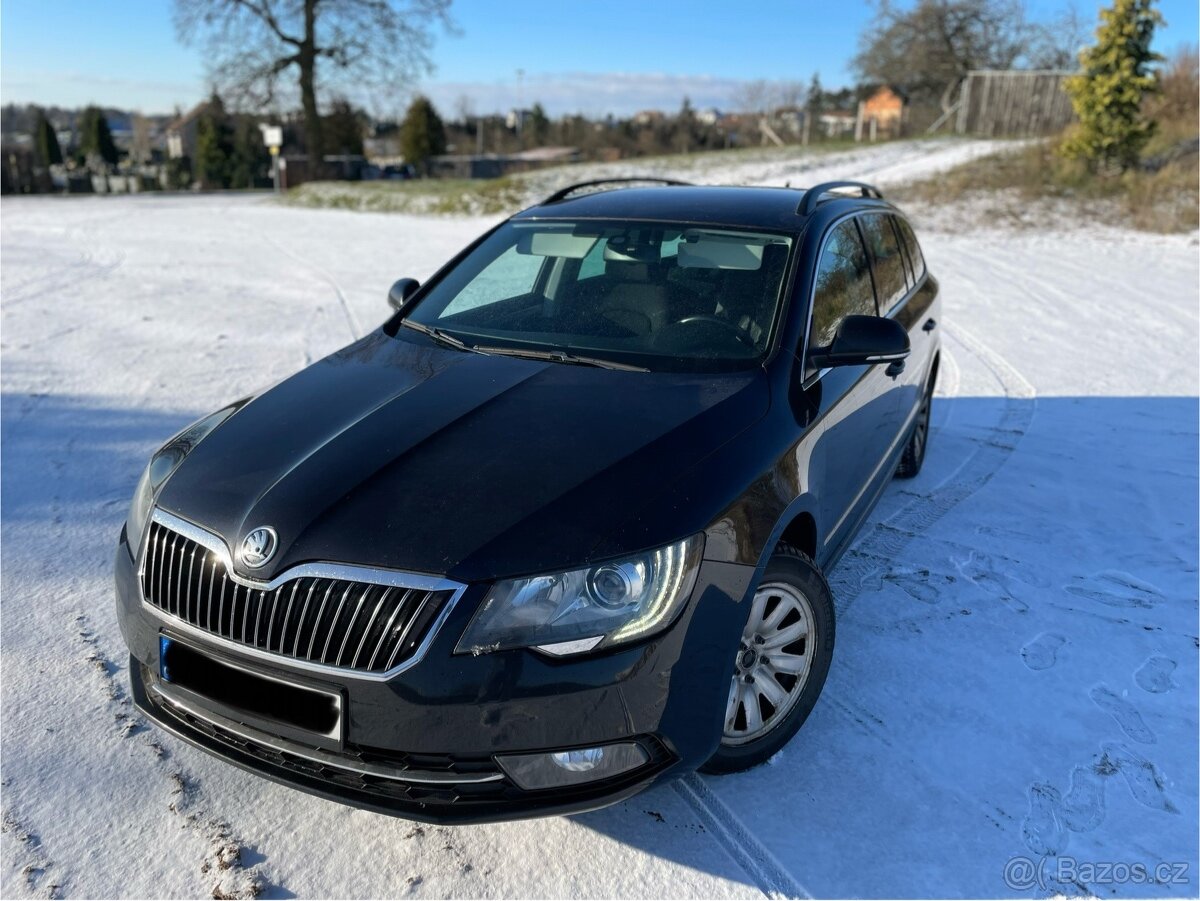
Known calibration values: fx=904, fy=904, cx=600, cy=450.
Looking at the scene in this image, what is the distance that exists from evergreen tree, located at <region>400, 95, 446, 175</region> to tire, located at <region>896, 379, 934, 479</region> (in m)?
49.1

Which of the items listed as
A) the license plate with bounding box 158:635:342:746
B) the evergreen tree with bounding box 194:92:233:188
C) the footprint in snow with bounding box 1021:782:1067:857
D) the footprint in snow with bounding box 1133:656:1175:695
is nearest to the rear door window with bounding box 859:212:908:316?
the footprint in snow with bounding box 1133:656:1175:695

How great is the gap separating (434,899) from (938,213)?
16052 millimetres

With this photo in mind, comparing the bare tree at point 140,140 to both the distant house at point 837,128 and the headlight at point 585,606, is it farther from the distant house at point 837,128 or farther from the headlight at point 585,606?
the headlight at point 585,606

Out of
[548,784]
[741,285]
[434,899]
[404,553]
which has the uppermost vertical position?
[741,285]

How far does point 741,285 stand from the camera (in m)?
3.43

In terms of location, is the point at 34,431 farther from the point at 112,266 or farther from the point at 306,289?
the point at 112,266

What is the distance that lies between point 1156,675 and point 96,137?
70450mm

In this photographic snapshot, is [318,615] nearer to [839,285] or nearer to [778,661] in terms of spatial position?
[778,661]

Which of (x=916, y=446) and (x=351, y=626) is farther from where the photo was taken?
(x=916, y=446)

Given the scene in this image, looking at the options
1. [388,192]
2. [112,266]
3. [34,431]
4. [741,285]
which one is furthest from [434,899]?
[388,192]

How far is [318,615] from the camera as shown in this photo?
219cm

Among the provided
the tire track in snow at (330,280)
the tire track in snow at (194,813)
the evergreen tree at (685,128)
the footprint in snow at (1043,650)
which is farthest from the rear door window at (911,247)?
the evergreen tree at (685,128)

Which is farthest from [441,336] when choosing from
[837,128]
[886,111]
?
[837,128]

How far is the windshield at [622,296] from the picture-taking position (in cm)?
327
